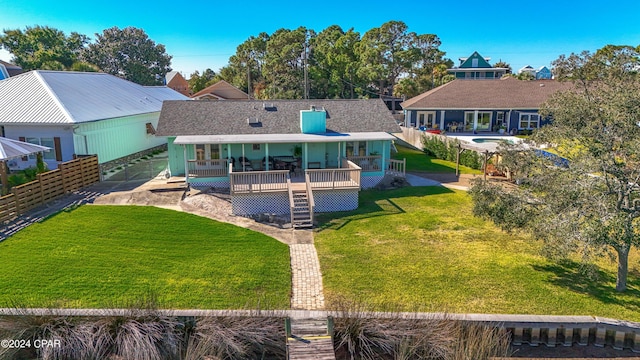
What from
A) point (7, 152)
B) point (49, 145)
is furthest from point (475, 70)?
point (7, 152)

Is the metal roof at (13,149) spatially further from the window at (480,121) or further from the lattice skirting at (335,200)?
the window at (480,121)

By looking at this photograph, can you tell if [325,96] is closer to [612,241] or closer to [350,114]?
[350,114]

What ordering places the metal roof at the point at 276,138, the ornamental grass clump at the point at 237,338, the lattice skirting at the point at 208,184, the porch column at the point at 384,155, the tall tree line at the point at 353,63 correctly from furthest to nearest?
the tall tree line at the point at 353,63
the porch column at the point at 384,155
the lattice skirting at the point at 208,184
the metal roof at the point at 276,138
the ornamental grass clump at the point at 237,338

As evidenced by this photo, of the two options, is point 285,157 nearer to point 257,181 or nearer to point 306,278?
point 257,181

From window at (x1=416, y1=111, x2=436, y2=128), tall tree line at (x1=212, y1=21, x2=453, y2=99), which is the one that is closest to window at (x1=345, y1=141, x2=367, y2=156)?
window at (x1=416, y1=111, x2=436, y2=128)

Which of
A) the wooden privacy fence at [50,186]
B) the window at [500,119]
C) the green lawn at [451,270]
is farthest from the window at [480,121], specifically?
the wooden privacy fence at [50,186]

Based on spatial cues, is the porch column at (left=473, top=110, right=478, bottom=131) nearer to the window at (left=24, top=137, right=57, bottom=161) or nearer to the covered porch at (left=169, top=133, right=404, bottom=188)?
the covered porch at (left=169, top=133, right=404, bottom=188)
